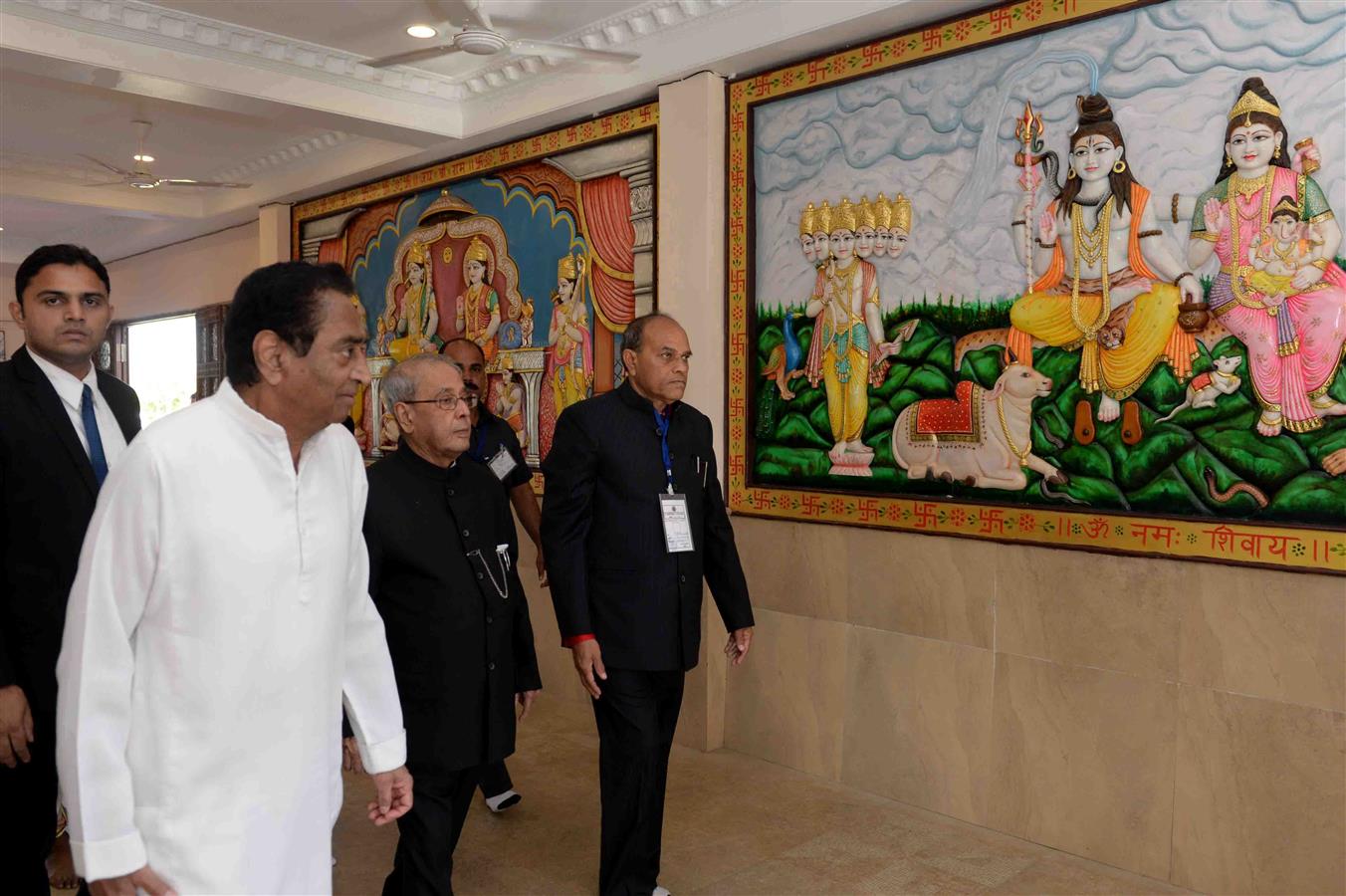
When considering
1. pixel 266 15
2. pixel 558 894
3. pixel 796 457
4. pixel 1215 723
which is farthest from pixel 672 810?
pixel 266 15

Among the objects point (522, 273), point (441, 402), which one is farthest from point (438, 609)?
point (522, 273)

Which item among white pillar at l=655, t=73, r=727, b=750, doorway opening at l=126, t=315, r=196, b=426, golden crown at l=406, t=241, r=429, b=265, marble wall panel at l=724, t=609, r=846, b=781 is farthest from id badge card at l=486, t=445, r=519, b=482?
doorway opening at l=126, t=315, r=196, b=426

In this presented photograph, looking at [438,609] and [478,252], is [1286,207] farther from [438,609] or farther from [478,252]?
[478,252]

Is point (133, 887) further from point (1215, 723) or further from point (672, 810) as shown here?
point (1215, 723)

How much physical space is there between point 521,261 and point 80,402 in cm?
385

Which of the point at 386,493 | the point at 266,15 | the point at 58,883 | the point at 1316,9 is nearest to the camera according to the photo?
the point at 386,493

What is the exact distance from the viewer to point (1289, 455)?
3.29 metres

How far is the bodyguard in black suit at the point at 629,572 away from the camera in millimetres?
3209

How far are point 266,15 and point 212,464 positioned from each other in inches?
178

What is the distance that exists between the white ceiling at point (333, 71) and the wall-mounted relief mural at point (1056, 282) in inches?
10.6

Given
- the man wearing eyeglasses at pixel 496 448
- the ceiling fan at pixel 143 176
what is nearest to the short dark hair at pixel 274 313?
the man wearing eyeglasses at pixel 496 448

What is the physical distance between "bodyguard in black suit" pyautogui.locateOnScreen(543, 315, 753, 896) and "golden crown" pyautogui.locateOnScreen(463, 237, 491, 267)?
11.3 feet

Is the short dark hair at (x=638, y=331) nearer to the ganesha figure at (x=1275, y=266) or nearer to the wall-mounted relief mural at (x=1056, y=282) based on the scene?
the wall-mounted relief mural at (x=1056, y=282)

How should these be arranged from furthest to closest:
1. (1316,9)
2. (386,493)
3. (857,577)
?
1. (857,577)
2. (1316,9)
3. (386,493)
